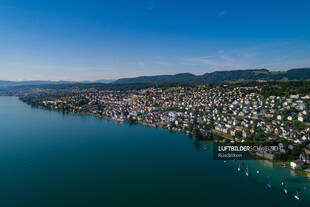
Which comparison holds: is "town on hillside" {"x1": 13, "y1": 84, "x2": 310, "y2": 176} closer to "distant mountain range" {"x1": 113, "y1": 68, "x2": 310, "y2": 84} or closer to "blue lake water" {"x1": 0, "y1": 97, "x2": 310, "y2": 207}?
"blue lake water" {"x1": 0, "y1": 97, "x2": 310, "y2": 207}

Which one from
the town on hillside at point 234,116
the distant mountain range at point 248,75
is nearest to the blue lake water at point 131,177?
the town on hillside at point 234,116

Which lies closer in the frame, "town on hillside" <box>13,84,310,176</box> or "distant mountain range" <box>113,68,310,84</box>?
"town on hillside" <box>13,84,310,176</box>

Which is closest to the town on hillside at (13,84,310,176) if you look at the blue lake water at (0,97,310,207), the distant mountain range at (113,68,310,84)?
the blue lake water at (0,97,310,207)

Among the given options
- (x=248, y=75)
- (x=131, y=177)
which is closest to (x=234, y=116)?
(x=131, y=177)

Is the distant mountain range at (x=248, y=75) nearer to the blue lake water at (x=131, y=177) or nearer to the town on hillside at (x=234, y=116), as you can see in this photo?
the town on hillside at (x=234, y=116)

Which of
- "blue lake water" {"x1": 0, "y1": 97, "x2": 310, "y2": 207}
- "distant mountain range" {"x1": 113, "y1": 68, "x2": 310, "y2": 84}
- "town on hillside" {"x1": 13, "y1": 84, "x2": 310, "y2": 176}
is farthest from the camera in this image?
"distant mountain range" {"x1": 113, "y1": 68, "x2": 310, "y2": 84}

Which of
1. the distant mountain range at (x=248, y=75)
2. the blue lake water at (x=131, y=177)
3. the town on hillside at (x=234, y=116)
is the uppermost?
the distant mountain range at (x=248, y=75)

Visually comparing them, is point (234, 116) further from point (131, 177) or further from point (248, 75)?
point (248, 75)

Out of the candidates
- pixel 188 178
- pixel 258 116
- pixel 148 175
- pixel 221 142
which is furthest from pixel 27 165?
pixel 258 116

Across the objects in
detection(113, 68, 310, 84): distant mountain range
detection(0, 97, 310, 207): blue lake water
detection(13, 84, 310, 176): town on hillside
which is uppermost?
detection(113, 68, 310, 84): distant mountain range

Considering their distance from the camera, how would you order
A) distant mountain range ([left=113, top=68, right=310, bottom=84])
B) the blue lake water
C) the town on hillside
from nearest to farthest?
1. the blue lake water
2. the town on hillside
3. distant mountain range ([left=113, top=68, right=310, bottom=84])

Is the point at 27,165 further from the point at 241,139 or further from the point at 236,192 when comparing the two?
the point at 241,139
